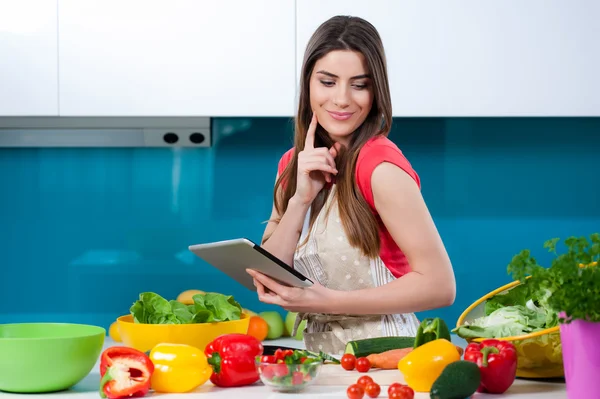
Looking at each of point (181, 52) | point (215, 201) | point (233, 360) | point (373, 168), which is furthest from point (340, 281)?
point (215, 201)

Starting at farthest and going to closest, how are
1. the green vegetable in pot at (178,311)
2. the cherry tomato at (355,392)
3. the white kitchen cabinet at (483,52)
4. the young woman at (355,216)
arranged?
the white kitchen cabinet at (483,52) → the young woman at (355,216) → the green vegetable in pot at (178,311) → the cherry tomato at (355,392)

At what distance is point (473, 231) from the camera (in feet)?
9.36

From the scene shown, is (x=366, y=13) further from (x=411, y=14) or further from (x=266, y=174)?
(x=266, y=174)

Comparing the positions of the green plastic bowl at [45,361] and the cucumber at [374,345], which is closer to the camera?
the green plastic bowl at [45,361]

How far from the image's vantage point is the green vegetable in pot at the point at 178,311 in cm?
149

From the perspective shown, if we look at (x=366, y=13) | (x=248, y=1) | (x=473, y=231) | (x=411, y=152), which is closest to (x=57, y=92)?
(x=248, y=1)

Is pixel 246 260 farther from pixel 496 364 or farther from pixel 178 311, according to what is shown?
pixel 496 364

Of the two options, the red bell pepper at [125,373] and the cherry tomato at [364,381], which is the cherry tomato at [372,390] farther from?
the red bell pepper at [125,373]

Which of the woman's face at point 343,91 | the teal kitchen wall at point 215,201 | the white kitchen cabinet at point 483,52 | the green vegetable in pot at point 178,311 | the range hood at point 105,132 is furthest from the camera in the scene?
the teal kitchen wall at point 215,201

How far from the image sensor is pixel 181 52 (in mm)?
2449

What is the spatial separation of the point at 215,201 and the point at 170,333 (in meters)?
1.42

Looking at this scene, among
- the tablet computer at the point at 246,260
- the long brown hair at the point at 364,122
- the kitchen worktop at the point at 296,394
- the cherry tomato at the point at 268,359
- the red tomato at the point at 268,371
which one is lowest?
the kitchen worktop at the point at 296,394

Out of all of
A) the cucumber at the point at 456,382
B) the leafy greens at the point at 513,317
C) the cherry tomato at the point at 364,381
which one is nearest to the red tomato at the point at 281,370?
the cherry tomato at the point at 364,381

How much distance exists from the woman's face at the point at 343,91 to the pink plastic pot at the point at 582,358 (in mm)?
792
